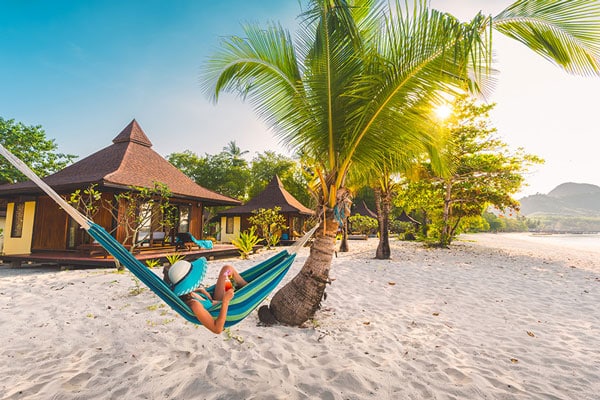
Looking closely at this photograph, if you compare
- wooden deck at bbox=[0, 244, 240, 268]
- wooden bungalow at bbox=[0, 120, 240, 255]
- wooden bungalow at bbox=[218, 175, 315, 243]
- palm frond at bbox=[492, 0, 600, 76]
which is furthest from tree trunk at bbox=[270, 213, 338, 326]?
wooden bungalow at bbox=[218, 175, 315, 243]

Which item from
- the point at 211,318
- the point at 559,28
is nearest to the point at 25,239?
the point at 211,318

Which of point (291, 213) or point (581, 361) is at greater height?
point (291, 213)

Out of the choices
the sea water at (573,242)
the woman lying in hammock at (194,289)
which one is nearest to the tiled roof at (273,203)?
the woman lying in hammock at (194,289)

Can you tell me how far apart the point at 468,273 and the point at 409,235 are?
13071 mm

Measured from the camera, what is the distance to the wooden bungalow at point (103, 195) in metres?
7.95

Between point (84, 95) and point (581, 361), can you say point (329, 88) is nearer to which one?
point (581, 361)

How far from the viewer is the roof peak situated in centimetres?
1012

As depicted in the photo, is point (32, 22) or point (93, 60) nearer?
point (32, 22)

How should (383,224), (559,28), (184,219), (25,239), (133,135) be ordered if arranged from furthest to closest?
(184,219) < (133,135) < (383,224) < (25,239) < (559,28)

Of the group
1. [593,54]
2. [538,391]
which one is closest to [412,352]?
[538,391]

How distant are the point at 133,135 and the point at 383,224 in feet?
31.1

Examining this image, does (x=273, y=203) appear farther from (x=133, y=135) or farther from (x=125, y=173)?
(x=125, y=173)

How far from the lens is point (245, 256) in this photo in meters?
8.68

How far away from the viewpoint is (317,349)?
264 centimetres
